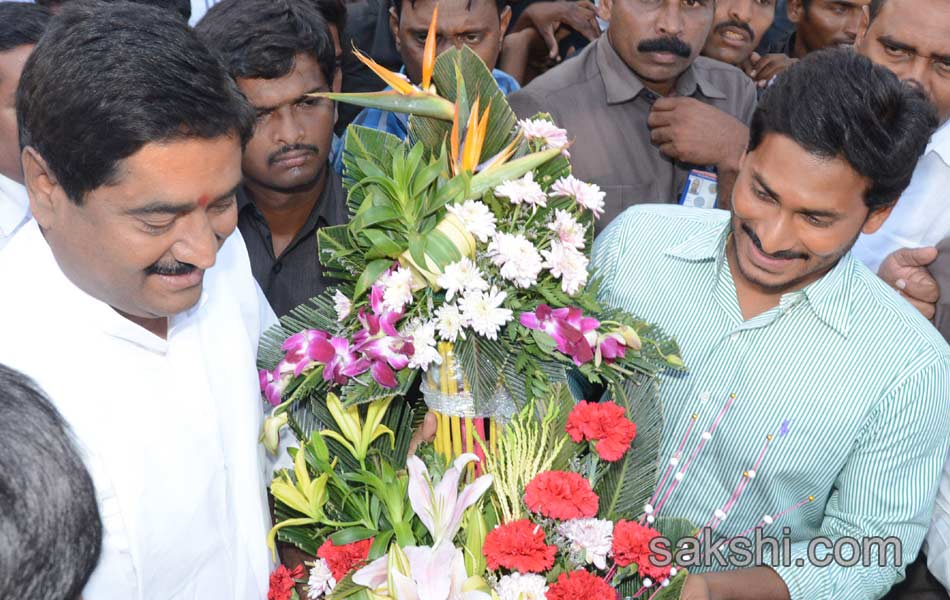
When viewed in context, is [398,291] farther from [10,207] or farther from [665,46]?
[665,46]

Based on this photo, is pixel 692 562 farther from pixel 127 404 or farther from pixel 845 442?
pixel 127 404

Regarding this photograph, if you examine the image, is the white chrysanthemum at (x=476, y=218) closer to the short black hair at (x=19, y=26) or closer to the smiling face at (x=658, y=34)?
the short black hair at (x=19, y=26)

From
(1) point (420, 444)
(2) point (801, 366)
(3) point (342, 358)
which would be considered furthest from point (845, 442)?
(3) point (342, 358)

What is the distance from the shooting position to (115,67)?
1540 millimetres

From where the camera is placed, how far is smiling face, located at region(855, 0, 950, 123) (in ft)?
9.02

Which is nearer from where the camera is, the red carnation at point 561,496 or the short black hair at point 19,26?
the red carnation at point 561,496

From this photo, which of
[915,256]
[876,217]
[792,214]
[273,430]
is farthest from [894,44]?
[273,430]

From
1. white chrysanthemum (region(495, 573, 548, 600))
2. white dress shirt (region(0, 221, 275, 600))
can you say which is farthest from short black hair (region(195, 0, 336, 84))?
white chrysanthemum (region(495, 573, 548, 600))

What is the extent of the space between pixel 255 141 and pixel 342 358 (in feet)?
3.72

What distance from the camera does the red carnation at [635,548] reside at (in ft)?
5.71

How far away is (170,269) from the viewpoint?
1676 millimetres

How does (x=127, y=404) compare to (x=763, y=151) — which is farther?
(x=763, y=151)

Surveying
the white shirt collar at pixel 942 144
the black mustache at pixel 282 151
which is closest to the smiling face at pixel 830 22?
the white shirt collar at pixel 942 144

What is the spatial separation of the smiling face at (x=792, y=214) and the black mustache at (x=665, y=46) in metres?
1.21
